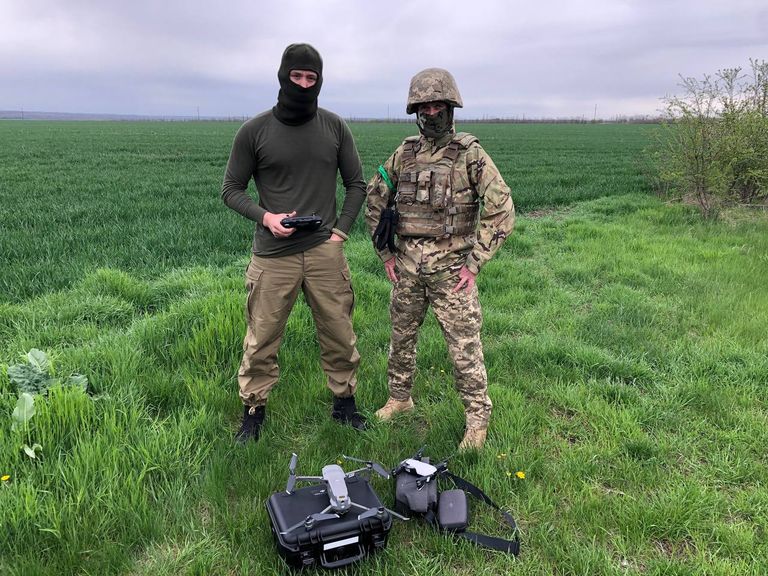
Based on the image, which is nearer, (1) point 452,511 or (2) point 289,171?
(1) point 452,511

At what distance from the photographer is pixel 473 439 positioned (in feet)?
10.7

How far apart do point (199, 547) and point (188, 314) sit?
8.53ft

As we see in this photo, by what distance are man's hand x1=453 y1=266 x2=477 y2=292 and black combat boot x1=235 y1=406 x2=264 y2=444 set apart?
1488 mm

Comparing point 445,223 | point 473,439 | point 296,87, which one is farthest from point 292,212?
point 473,439

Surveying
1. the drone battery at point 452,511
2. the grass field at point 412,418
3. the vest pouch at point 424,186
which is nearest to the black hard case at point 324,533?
the grass field at point 412,418

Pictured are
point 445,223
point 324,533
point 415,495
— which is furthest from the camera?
point 445,223

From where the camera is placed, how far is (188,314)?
4648 mm

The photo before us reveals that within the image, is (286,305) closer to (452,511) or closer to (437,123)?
(437,123)

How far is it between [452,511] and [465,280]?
4.22 ft

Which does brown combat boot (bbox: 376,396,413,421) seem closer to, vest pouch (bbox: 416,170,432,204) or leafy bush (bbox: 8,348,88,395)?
vest pouch (bbox: 416,170,432,204)

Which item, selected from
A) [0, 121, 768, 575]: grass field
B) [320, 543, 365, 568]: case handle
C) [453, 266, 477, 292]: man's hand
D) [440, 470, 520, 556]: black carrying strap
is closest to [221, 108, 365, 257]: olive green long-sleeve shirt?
[453, 266, 477, 292]: man's hand

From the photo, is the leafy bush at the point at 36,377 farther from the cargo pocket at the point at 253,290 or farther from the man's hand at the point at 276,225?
Result: the man's hand at the point at 276,225

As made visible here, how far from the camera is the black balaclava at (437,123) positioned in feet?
10.0

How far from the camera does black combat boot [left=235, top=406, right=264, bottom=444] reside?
3.29 m
